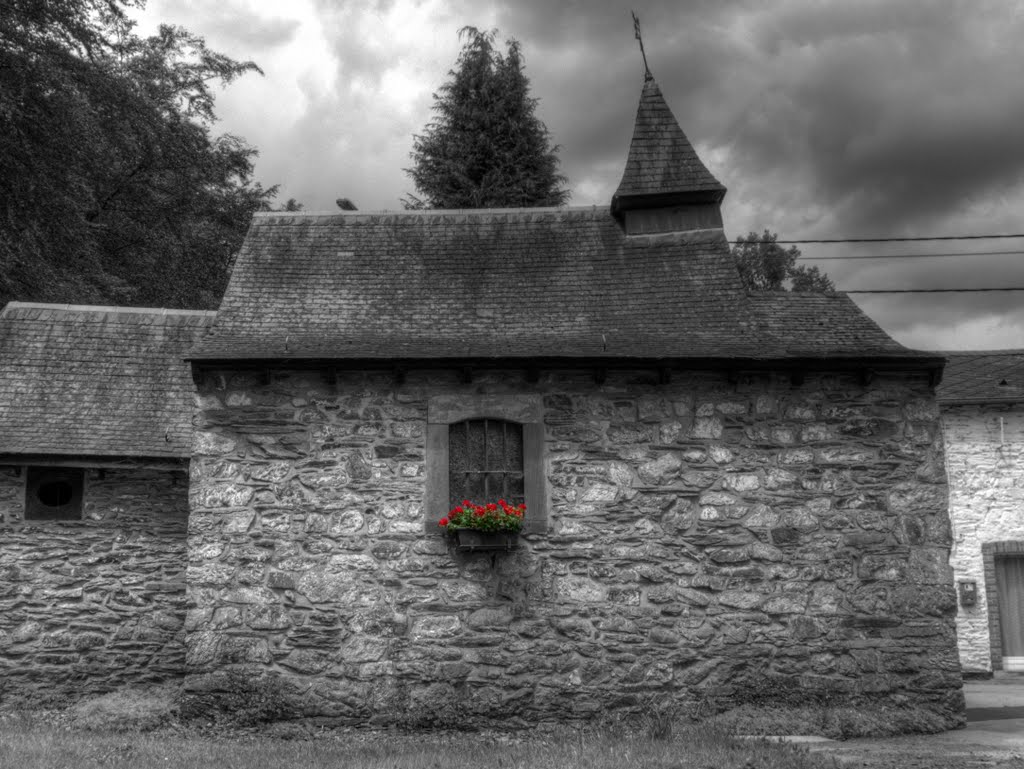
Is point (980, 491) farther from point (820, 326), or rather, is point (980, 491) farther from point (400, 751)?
point (400, 751)

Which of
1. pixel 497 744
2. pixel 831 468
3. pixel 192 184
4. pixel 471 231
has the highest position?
pixel 192 184

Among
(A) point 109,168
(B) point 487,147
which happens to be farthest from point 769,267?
(A) point 109,168

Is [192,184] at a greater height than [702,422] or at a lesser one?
greater

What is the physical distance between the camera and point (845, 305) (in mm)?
10531

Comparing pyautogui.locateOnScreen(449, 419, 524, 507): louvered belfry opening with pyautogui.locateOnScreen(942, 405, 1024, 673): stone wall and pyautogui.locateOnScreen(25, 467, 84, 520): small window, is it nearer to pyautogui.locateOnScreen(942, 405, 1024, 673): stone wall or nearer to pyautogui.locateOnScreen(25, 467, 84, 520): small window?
pyautogui.locateOnScreen(25, 467, 84, 520): small window

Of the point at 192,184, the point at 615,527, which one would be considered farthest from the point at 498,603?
the point at 192,184

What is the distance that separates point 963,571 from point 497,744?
11414 mm

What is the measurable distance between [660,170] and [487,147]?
14.5 metres

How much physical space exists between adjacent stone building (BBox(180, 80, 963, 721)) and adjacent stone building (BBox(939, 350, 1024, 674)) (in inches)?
301

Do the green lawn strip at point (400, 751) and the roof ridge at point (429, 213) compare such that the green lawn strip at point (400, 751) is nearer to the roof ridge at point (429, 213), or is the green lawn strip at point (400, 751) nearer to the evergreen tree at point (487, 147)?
the roof ridge at point (429, 213)

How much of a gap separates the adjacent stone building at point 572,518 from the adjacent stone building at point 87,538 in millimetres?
1843

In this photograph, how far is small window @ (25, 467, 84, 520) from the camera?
10750 millimetres

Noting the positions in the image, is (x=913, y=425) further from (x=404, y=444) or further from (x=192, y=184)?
(x=192, y=184)

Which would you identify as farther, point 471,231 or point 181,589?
point 471,231
